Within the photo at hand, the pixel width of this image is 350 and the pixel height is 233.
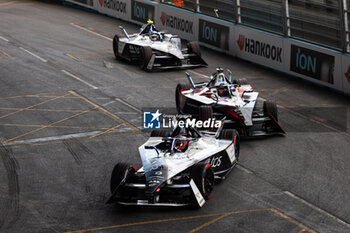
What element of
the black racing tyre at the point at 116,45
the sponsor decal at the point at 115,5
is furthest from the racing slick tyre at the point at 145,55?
the sponsor decal at the point at 115,5

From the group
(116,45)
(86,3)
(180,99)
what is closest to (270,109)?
(180,99)

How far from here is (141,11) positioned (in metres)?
35.2

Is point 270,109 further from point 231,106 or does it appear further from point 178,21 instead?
point 178,21

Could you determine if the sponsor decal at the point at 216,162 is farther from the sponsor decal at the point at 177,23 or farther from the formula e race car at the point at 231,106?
the sponsor decal at the point at 177,23

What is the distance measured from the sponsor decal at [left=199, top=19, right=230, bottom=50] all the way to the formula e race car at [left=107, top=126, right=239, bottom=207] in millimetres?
15042

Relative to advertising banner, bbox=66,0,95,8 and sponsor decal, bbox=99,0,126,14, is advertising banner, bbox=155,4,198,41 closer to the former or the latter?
sponsor decal, bbox=99,0,126,14

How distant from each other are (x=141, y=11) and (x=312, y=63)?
13791mm

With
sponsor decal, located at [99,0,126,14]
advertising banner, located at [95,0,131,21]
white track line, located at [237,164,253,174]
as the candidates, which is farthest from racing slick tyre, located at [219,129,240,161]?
sponsor decal, located at [99,0,126,14]

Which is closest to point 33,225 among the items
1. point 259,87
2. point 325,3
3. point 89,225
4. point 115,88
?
point 89,225

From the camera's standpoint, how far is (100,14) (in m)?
38.9

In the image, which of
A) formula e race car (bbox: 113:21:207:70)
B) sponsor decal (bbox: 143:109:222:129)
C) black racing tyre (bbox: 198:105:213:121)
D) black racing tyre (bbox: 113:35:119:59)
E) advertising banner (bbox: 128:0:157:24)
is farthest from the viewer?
advertising banner (bbox: 128:0:157:24)

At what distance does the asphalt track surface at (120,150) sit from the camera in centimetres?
1266

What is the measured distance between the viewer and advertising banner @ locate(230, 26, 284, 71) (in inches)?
1029

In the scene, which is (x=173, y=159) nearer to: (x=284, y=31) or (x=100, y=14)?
(x=284, y=31)
